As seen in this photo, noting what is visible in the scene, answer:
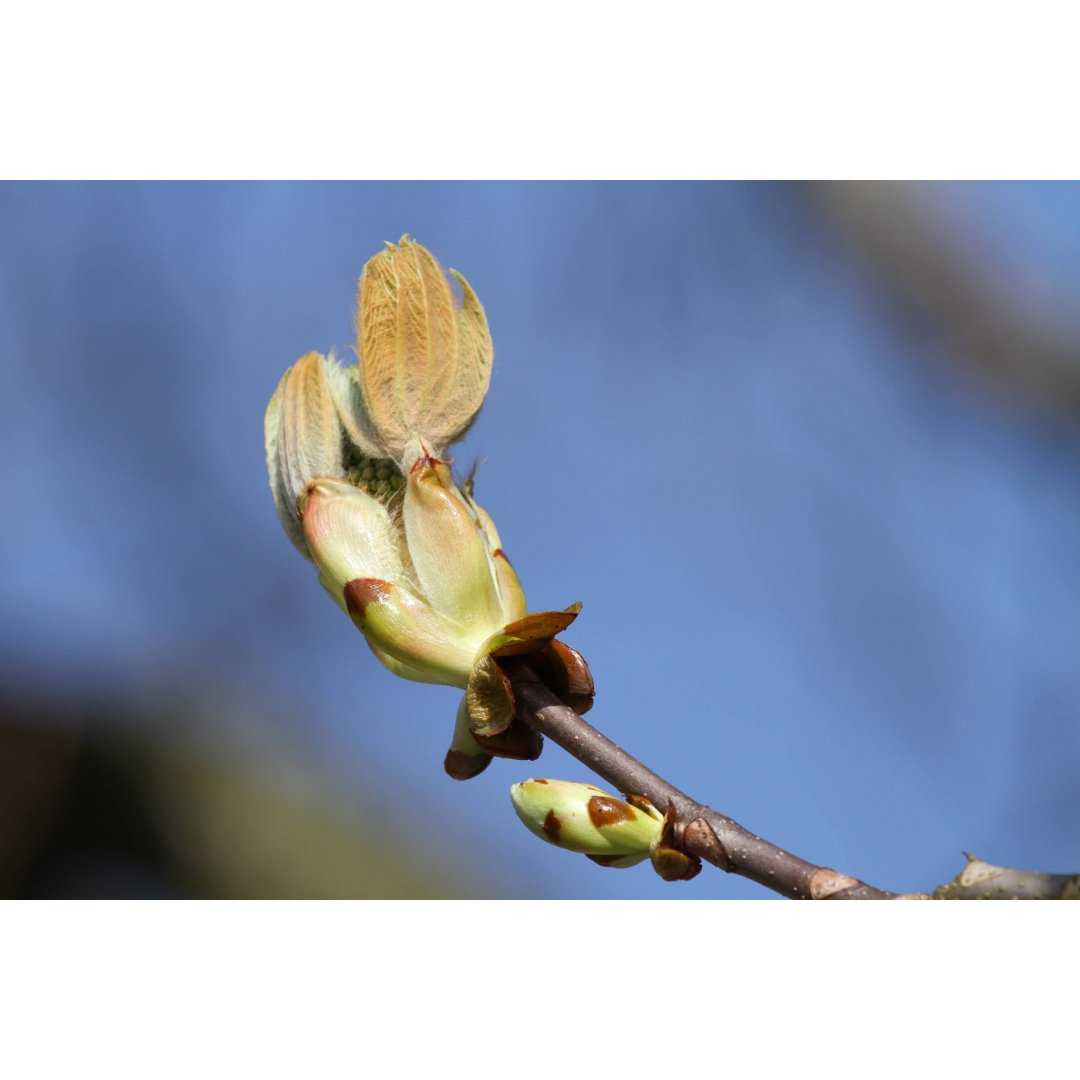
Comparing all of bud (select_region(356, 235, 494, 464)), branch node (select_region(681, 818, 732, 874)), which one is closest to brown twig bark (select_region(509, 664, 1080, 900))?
branch node (select_region(681, 818, 732, 874))

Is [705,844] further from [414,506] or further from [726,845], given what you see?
[414,506]

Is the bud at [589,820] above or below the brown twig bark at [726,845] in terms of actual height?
below

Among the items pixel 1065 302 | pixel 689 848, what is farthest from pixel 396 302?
pixel 1065 302

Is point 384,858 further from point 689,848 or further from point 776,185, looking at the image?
point 689,848

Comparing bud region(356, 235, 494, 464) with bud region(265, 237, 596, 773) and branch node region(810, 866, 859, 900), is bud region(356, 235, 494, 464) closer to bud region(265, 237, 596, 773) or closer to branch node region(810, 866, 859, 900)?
bud region(265, 237, 596, 773)

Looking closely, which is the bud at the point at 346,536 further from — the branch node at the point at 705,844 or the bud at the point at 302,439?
the branch node at the point at 705,844

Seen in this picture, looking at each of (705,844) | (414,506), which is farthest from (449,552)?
(705,844)

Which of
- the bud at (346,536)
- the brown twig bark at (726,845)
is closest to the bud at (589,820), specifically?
the brown twig bark at (726,845)
